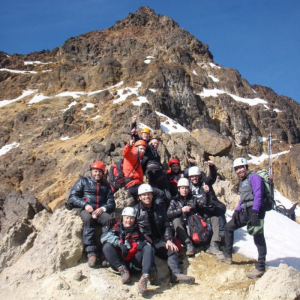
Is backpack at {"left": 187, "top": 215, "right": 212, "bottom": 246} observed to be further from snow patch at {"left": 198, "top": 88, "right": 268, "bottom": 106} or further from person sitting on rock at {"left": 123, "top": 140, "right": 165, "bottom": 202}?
snow patch at {"left": 198, "top": 88, "right": 268, "bottom": 106}

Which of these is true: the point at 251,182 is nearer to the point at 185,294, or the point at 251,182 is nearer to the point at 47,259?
the point at 185,294

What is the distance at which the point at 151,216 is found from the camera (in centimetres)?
584

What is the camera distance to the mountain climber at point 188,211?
21.0 feet

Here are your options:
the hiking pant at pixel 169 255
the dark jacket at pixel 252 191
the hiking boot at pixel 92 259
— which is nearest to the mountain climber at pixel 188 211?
the hiking pant at pixel 169 255

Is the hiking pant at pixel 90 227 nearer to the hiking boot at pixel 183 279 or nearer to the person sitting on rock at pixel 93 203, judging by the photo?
the person sitting on rock at pixel 93 203

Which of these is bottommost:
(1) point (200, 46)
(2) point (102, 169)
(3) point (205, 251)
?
(3) point (205, 251)

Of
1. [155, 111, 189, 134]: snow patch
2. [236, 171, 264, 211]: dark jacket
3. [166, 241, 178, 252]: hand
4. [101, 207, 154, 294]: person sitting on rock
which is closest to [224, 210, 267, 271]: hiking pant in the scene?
[236, 171, 264, 211]: dark jacket

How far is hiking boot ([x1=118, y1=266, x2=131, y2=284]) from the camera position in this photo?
506cm

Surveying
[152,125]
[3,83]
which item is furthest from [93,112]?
[3,83]

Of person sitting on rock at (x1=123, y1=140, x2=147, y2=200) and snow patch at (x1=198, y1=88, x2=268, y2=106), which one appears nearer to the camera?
person sitting on rock at (x1=123, y1=140, x2=147, y2=200)

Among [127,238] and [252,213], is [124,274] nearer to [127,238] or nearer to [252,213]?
[127,238]

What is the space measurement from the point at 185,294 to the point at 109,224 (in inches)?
69.6

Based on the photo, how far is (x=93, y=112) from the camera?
50.0m

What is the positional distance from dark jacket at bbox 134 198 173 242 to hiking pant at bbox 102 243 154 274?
512 millimetres
